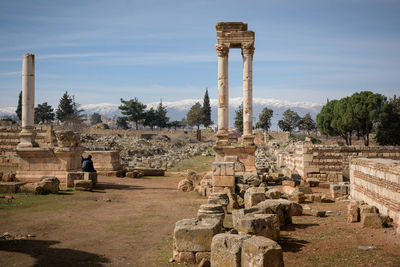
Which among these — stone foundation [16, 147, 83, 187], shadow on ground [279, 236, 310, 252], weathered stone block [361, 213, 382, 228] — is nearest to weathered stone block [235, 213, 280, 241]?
shadow on ground [279, 236, 310, 252]

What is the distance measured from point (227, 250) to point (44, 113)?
8090 cm

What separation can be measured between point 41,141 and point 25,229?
24.1 m

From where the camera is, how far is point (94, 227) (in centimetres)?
798

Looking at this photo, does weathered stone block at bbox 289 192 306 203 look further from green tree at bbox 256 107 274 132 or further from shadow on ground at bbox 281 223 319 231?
green tree at bbox 256 107 274 132

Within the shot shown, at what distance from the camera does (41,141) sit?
2950 cm

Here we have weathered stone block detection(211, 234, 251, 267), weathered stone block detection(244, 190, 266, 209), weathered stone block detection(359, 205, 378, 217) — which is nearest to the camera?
weathered stone block detection(211, 234, 251, 267)

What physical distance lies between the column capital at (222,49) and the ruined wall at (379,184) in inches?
355

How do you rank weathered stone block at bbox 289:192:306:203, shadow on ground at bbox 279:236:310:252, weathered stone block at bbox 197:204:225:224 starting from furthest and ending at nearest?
weathered stone block at bbox 289:192:306:203 → weathered stone block at bbox 197:204:225:224 → shadow on ground at bbox 279:236:310:252

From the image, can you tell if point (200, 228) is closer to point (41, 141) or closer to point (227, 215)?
point (227, 215)

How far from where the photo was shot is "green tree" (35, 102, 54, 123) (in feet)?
254

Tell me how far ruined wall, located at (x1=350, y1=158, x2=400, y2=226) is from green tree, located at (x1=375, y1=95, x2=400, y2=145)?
39007 millimetres

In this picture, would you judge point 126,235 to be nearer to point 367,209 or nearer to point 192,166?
point 367,209

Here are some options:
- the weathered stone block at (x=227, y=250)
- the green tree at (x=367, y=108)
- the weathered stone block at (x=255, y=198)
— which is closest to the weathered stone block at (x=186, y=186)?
the weathered stone block at (x=255, y=198)

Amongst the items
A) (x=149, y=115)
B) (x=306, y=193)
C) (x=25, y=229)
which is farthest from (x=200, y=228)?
(x=149, y=115)
